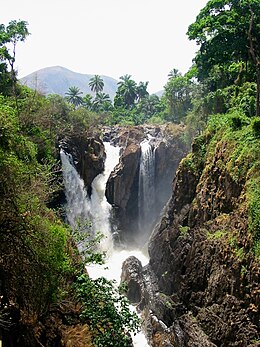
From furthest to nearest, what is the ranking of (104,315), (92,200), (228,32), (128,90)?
(128,90) < (92,200) < (228,32) < (104,315)

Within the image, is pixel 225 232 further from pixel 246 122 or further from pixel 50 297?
pixel 50 297

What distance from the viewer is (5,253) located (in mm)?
7008

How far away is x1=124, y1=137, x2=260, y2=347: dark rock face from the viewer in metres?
10.3

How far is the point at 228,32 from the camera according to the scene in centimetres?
1947

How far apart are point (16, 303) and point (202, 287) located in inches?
290

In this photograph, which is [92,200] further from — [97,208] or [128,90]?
[128,90]

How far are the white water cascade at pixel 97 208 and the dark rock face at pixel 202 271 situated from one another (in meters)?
3.65

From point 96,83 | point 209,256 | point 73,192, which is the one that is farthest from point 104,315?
point 96,83

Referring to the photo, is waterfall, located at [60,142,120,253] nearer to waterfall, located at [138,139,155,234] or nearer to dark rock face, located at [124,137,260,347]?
waterfall, located at [138,139,155,234]

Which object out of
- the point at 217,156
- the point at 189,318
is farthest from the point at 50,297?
the point at 217,156

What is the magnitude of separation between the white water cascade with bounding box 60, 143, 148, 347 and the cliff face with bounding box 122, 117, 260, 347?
3465 millimetres

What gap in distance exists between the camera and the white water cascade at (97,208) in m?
22.1

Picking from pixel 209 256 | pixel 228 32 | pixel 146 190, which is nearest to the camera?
pixel 209 256

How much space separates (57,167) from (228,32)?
1213 cm
